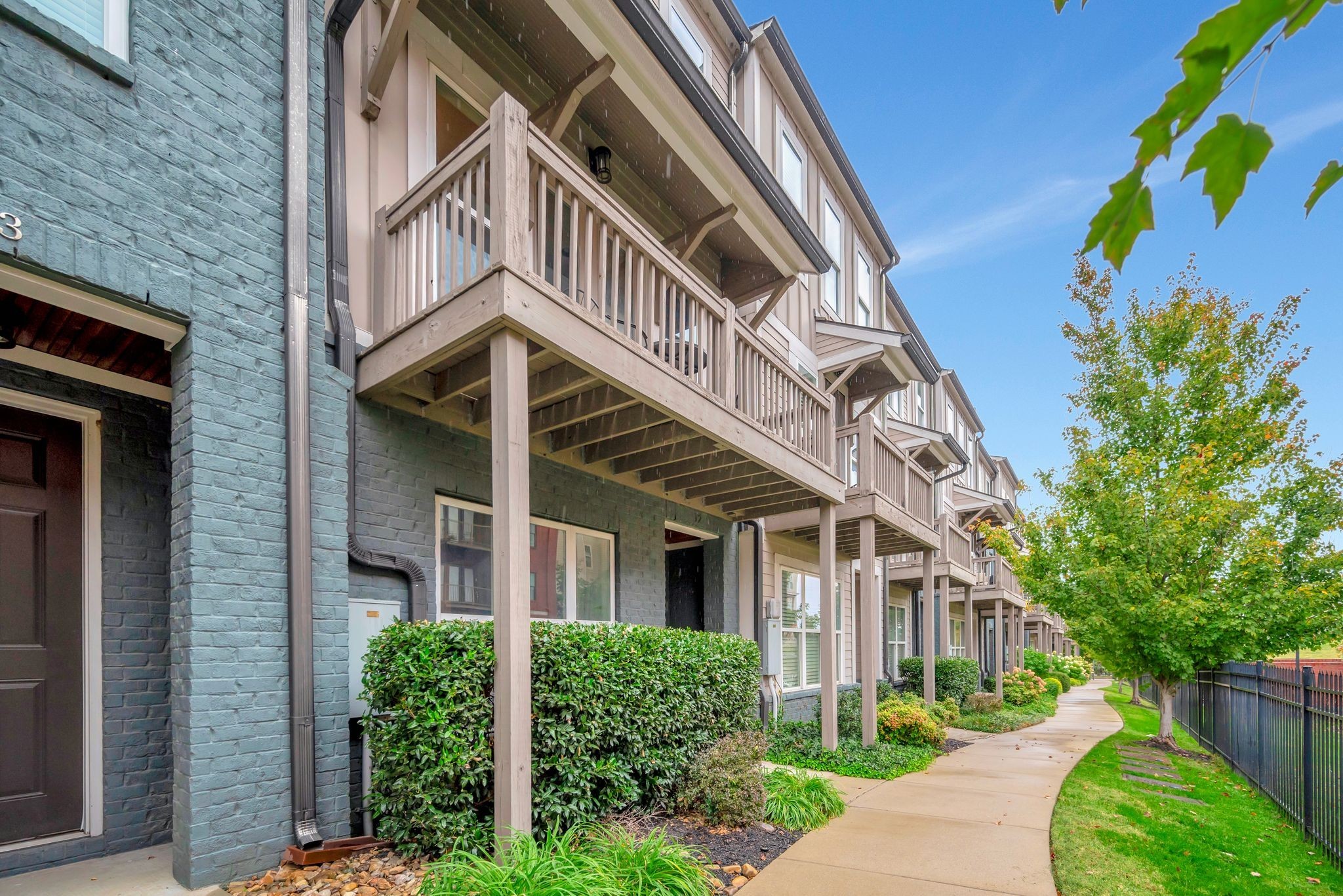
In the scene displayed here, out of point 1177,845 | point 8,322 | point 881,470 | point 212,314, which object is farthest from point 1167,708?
point 8,322

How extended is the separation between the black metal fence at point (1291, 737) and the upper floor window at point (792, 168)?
28.9 ft

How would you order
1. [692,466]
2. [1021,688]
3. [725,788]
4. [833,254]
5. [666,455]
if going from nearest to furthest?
[725,788]
[666,455]
[692,466]
[833,254]
[1021,688]

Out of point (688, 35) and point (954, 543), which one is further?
point (954, 543)

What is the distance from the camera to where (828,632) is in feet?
29.2

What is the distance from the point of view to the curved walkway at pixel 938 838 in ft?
15.5

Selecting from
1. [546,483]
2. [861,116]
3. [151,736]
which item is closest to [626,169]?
[546,483]

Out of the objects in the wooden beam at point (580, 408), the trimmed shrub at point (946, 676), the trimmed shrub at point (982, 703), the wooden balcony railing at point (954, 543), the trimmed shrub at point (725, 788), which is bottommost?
the trimmed shrub at point (982, 703)

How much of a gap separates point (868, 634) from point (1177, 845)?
4557mm

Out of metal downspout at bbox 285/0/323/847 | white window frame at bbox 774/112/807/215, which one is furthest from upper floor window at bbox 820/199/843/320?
metal downspout at bbox 285/0/323/847

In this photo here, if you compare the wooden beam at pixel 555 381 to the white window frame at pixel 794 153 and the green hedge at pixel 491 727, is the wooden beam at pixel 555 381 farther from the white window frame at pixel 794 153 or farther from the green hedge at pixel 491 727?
the white window frame at pixel 794 153

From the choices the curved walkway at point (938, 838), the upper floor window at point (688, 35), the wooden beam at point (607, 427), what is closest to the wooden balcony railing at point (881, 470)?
the curved walkway at point (938, 838)

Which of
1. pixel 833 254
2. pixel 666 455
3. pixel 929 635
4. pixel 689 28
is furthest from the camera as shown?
pixel 929 635

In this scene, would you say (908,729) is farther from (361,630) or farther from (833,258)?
(833,258)

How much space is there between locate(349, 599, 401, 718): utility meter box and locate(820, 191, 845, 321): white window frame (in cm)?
1031
